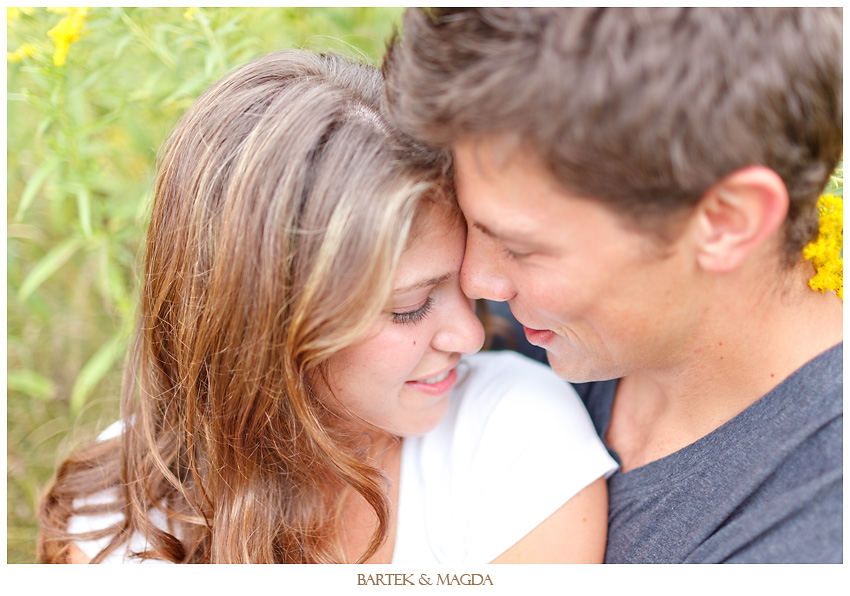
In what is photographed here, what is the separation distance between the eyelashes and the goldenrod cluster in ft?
2.63

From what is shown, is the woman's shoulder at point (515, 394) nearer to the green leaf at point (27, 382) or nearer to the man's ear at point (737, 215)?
the man's ear at point (737, 215)

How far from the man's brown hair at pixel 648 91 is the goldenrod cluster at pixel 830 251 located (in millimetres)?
254

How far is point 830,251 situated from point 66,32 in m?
1.81

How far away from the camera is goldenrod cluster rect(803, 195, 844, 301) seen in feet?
4.18

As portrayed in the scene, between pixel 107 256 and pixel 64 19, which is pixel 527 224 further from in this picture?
pixel 107 256

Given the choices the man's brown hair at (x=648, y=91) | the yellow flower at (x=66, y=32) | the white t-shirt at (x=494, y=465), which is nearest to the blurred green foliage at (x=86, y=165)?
the yellow flower at (x=66, y=32)

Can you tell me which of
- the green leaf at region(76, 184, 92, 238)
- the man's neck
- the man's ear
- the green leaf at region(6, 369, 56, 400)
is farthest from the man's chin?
the green leaf at region(6, 369, 56, 400)

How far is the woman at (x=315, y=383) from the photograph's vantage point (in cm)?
125

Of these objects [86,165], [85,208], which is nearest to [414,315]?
[85,208]

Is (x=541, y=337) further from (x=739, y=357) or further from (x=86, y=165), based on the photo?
(x=86, y=165)

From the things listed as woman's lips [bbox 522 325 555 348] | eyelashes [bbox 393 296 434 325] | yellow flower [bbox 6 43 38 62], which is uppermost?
yellow flower [bbox 6 43 38 62]

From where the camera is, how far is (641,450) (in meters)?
1.56

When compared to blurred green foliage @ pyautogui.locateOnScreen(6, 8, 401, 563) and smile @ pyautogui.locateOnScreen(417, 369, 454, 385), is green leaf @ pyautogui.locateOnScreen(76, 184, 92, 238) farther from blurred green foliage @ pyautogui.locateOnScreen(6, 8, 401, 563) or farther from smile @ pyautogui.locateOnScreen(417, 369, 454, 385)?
smile @ pyautogui.locateOnScreen(417, 369, 454, 385)

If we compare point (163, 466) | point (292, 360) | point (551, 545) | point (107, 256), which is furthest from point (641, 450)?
point (107, 256)
